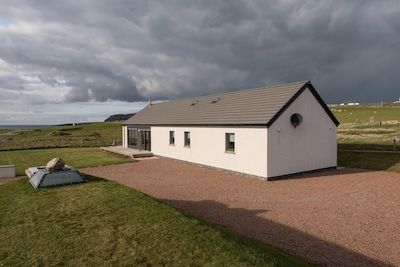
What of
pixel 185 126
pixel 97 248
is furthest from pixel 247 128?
pixel 97 248

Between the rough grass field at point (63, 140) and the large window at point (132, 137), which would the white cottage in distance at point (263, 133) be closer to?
the large window at point (132, 137)

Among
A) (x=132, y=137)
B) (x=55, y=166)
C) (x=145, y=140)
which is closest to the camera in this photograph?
(x=55, y=166)

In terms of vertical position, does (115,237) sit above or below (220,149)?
below

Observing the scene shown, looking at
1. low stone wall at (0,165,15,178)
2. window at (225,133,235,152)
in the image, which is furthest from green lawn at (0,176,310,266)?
low stone wall at (0,165,15,178)

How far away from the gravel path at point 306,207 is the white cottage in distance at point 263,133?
1.01 m

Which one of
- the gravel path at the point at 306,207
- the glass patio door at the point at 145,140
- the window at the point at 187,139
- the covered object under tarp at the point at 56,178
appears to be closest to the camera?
the gravel path at the point at 306,207

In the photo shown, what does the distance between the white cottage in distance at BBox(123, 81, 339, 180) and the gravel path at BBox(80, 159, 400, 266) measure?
101cm

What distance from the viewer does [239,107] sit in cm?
1966

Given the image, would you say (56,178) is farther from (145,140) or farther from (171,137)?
(145,140)

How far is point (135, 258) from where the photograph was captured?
589cm

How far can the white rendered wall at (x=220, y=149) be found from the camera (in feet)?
53.3

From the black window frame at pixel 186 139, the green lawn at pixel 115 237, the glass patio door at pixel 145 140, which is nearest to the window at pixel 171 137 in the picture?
the black window frame at pixel 186 139

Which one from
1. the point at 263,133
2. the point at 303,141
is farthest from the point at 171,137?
the point at 303,141

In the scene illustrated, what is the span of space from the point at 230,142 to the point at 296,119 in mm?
4448
